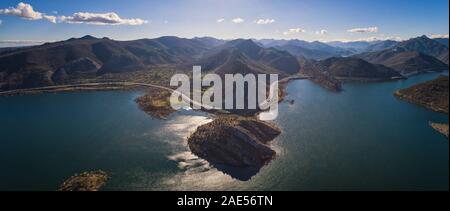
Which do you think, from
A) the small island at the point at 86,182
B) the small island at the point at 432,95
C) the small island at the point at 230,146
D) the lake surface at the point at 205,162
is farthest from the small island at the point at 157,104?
the small island at the point at 432,95

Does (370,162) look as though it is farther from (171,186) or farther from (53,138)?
(53,138)

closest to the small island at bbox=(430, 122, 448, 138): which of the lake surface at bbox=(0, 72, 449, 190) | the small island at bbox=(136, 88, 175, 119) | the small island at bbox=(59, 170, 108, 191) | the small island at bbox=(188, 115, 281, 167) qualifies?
the lake surface at bbox=(0, 72, 449, 190)

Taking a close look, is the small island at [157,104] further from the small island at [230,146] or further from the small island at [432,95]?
the small island at [432,95]

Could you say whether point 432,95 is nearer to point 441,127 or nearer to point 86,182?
point 441,127

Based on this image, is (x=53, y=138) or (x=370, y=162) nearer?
(x=370, y=162)

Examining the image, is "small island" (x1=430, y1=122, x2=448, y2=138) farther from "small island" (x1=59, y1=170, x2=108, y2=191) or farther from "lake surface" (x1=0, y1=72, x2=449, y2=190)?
"small island" (x1=59, y1=170, x2=108, y2=191)
